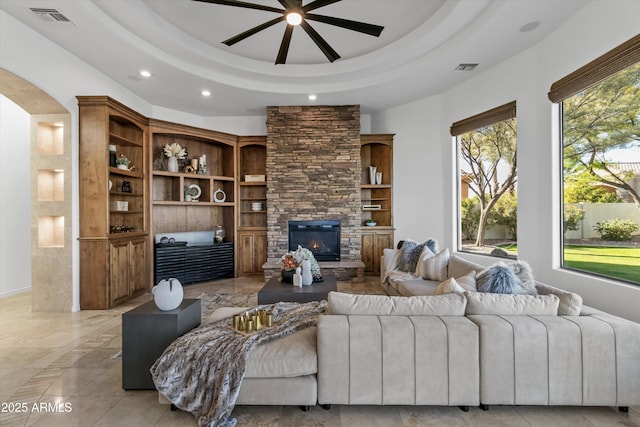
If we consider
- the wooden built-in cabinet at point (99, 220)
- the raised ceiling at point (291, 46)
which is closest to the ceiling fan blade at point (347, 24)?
the raised ceiling at point (291, 46)

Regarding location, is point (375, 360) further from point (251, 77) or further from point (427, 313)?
point (251, 77)

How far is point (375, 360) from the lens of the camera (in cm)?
197

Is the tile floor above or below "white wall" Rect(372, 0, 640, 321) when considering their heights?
below

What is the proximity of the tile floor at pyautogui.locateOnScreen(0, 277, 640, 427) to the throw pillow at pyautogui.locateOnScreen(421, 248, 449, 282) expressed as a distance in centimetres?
210

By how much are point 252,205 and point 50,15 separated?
4234 mm

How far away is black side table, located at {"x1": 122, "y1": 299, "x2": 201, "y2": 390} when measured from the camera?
7.48 ft

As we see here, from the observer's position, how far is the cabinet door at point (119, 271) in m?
4.47

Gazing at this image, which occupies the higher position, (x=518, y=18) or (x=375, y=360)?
(x=518, y=18)

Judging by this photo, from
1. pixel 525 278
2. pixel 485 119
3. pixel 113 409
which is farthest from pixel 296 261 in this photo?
pixel 485 119

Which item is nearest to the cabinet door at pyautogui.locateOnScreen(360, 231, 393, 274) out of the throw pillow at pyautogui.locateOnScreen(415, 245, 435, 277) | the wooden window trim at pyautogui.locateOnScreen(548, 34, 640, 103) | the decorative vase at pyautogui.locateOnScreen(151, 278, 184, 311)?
the throw pillow at pyautogui.locateOnScreen(415, 245, 435, 277)

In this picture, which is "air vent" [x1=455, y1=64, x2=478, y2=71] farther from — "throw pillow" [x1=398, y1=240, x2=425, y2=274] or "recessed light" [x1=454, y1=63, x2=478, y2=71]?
"throw pillow" [x1=398, y1=240, x2=425, y2=274]

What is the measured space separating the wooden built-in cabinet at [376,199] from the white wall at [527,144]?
0.17m

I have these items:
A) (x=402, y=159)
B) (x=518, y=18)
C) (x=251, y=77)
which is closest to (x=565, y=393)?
(x=518, y=18)

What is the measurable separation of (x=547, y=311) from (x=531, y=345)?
31cm
